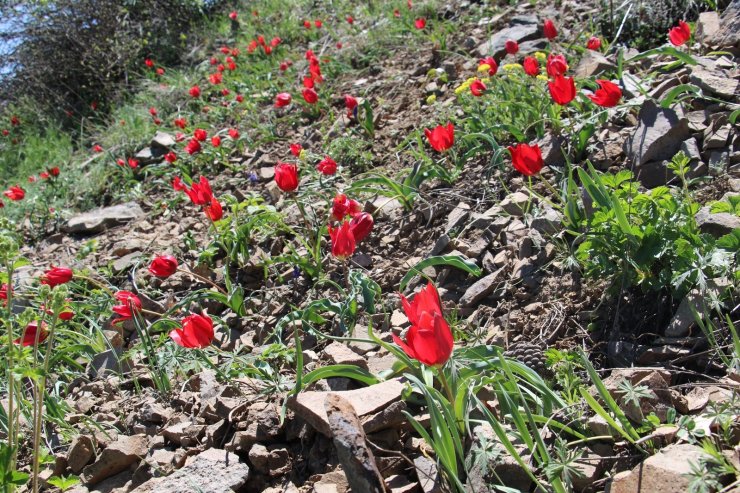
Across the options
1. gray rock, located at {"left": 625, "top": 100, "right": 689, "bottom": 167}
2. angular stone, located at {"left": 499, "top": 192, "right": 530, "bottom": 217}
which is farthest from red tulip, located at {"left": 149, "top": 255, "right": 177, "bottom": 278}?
gray rock, located at {"left": 625, "top": 100, "right": 689, "bottom": 167}

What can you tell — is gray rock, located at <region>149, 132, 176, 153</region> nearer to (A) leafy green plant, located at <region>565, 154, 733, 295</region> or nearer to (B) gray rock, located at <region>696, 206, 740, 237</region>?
(A) leafy green plant, located at <region>565, 154, 733, 295</region>

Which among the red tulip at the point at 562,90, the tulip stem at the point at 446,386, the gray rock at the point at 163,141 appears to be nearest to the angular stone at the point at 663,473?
the tulip stem at the point at 446,386

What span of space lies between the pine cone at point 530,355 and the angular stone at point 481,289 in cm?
51

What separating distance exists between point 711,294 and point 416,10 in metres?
4.85

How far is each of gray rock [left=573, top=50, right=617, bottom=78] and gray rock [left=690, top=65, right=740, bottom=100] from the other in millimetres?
557

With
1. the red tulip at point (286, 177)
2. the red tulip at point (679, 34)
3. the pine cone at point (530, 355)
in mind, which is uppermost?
the red tulip at point (679, 34)

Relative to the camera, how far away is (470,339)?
2.61 m

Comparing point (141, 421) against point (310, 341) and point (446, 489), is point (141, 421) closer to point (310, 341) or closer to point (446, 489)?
point (310, 341)

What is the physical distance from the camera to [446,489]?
1.85 m

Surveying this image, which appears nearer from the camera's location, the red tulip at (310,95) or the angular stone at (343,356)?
the angular stone at (343,356)

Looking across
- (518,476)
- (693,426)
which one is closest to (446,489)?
Result: (518,476)

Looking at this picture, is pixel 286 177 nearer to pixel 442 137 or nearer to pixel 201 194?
pixel 201 194

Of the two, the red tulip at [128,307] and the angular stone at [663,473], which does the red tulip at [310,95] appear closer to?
the red tulip at [128,307]

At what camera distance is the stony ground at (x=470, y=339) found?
192 centimetres
